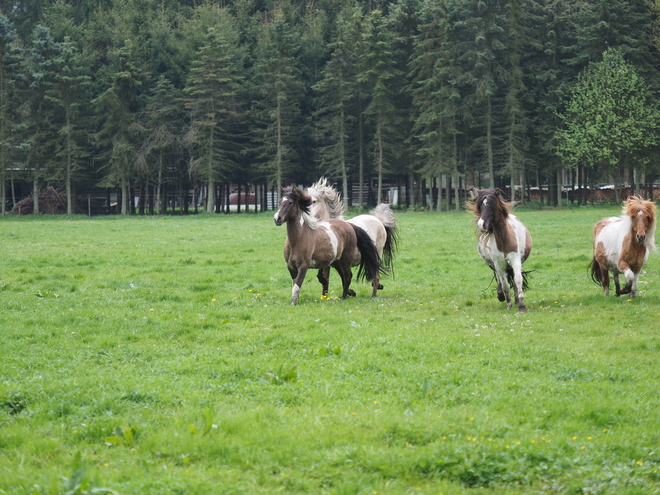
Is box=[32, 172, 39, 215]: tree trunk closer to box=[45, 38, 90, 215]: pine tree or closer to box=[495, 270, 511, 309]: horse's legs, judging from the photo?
box=[45, 38, 90, 215]: pine tree

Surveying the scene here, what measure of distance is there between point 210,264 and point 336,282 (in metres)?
4.43

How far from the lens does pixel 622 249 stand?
12508 mm

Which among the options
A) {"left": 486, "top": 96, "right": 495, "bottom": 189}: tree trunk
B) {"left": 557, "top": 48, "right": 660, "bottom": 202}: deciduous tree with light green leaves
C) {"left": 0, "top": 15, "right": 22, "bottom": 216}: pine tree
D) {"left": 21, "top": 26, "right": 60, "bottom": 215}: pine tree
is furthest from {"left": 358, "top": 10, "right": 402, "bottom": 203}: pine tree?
{"left": 0, "top": 15, "right": 22, "bottom": 216}: pine tree

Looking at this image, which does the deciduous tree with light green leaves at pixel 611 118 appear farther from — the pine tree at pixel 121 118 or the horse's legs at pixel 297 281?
the horse's legs at pixel 297 281

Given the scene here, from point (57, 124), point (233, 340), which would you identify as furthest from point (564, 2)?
Answer: point (233, 340)

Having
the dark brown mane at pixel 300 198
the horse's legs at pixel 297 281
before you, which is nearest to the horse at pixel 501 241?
the dark brown mane at pixel 300 198

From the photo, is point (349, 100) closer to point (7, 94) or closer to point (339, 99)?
point (339, 99)

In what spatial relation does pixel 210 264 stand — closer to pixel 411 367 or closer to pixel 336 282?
pixel 336 282

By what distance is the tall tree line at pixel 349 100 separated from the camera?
48.3 metres

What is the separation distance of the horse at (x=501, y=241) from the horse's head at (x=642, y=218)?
2.03 m

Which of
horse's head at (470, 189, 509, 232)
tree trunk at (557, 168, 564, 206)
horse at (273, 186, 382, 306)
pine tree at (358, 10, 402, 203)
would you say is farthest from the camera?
pine tree at (358, 10, 402, 203)

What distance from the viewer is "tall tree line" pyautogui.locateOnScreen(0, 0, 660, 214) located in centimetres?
4828

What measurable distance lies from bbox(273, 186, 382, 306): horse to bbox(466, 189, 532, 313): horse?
253 centimetres

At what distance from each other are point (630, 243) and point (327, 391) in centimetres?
785
